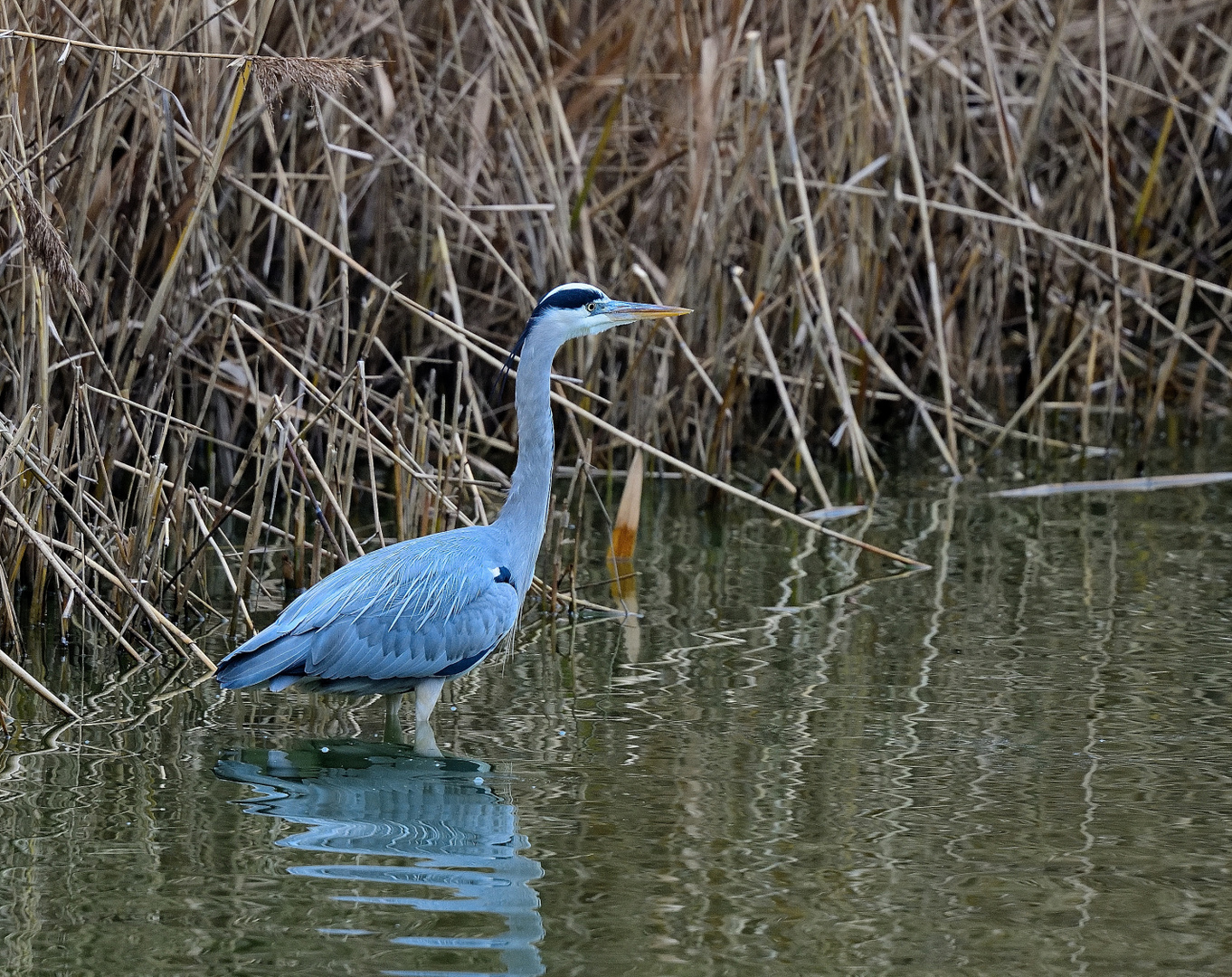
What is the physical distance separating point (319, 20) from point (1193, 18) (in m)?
5.30

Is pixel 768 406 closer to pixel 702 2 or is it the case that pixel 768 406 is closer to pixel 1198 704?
pixel 702 2

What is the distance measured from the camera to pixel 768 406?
9.77 metres

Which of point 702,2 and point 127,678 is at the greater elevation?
point 702,2

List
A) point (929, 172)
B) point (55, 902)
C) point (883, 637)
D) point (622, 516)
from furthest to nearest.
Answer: point (929, 172)
point (622, 516)
point (883, 637)
point (55, 902)

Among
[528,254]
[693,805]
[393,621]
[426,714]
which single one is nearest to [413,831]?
[693,805]

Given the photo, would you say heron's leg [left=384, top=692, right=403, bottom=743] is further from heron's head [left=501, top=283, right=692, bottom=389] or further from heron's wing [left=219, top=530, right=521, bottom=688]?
heron's head [left=501, top=283, right=692, bottom=389]

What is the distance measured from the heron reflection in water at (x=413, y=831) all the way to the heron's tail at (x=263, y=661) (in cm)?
20

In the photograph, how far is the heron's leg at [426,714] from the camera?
4707mm

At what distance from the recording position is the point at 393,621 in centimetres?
491

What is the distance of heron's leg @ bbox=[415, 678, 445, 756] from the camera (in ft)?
15.4

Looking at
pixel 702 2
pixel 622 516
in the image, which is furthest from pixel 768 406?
pixel 622 516

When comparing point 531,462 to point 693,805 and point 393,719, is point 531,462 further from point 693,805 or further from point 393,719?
point 693,805

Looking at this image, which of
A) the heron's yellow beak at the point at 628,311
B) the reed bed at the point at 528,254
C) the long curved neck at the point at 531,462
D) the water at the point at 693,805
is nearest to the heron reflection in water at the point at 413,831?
the water at the point at 693,805

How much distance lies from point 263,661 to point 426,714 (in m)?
0.48
